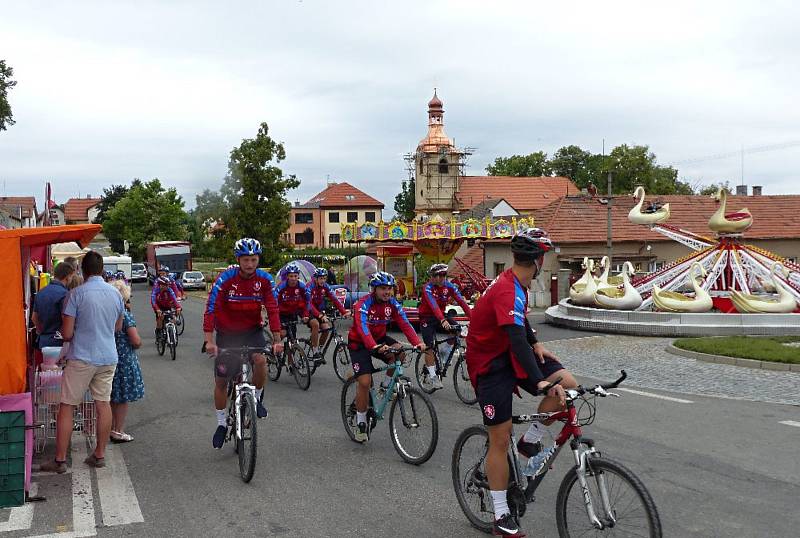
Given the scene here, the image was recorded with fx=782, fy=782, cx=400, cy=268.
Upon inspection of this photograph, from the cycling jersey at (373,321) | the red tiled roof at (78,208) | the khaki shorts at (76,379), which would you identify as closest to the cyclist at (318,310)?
the cycling jersey at (373,321)

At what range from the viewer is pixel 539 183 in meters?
79.2

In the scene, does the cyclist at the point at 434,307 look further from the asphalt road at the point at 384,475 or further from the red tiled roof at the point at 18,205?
the red tiled roof at the point at 18,205

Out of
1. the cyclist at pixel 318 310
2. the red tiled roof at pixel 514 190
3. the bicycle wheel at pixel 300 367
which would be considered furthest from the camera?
the red tiled roof at pixel 514 190

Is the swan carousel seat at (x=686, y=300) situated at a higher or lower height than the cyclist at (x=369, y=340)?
lower

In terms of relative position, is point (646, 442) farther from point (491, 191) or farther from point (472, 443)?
point (491, 191)

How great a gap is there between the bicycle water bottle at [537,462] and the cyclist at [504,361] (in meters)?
0.08

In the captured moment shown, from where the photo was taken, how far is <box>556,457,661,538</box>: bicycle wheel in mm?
4020

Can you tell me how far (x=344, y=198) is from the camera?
105 metres

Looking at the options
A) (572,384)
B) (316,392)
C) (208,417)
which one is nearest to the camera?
(572,384)

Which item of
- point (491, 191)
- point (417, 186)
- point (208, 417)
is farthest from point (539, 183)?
point (208, 417)

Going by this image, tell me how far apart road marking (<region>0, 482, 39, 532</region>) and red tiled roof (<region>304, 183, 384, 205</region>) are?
98.8m

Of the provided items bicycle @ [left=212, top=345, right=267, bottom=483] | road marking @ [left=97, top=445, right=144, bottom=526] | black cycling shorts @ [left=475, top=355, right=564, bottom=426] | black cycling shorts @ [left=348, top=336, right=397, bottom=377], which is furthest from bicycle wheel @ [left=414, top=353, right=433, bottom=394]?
black cycling shorts @ [left=475, top=355, right=564, bottom=426]

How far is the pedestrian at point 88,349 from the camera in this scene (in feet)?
22.4

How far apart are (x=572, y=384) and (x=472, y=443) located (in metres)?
0.93
